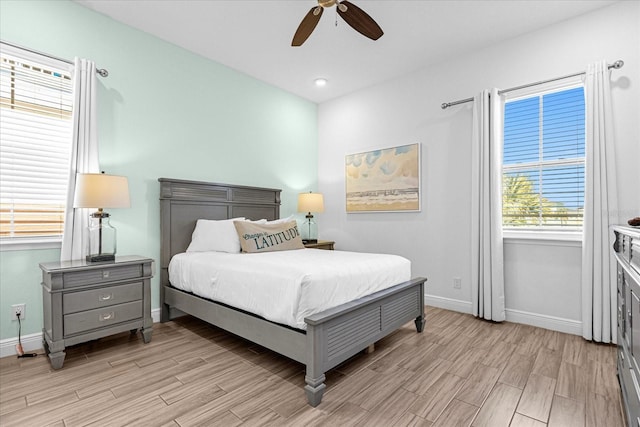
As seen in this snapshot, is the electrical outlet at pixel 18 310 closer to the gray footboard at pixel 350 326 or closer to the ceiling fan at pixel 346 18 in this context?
the gray footboard at pixel 350 326

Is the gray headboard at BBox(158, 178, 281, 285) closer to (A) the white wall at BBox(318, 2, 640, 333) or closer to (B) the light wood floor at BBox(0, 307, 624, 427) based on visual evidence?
(B) the light wood floor at BBox(0, 307, 624, 427)

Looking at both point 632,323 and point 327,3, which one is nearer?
point 632,323

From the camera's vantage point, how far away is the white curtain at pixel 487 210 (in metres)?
3.14

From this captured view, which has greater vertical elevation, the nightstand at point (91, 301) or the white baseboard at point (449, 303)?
the nightstand at point (91, 301)

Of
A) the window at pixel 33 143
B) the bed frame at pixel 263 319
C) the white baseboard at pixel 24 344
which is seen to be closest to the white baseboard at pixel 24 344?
the white baseboard at pixel 24 344

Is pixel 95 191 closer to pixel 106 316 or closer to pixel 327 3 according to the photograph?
pixel 106 316

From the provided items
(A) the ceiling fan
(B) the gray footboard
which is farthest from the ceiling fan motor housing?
(B) the gray footboard

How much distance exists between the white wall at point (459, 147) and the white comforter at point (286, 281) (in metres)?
1.14

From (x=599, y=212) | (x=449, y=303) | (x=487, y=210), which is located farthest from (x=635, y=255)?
(x=449, y=303)

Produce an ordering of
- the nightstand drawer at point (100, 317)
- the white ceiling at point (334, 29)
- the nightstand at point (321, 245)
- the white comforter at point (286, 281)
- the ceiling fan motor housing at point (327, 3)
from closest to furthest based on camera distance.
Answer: the white comforter at point (286, 281) < the ceiling fan motor housing at point (327, 3) < the nightstand drawer at point (100, 317) < the white ceiling at point (334, 29) < the nightstand at point (321, 245)

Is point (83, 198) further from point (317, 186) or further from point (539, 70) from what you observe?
point (539, 70)

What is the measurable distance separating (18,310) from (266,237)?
2.01 metres

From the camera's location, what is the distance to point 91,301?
2.38m

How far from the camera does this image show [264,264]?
7.51ft
